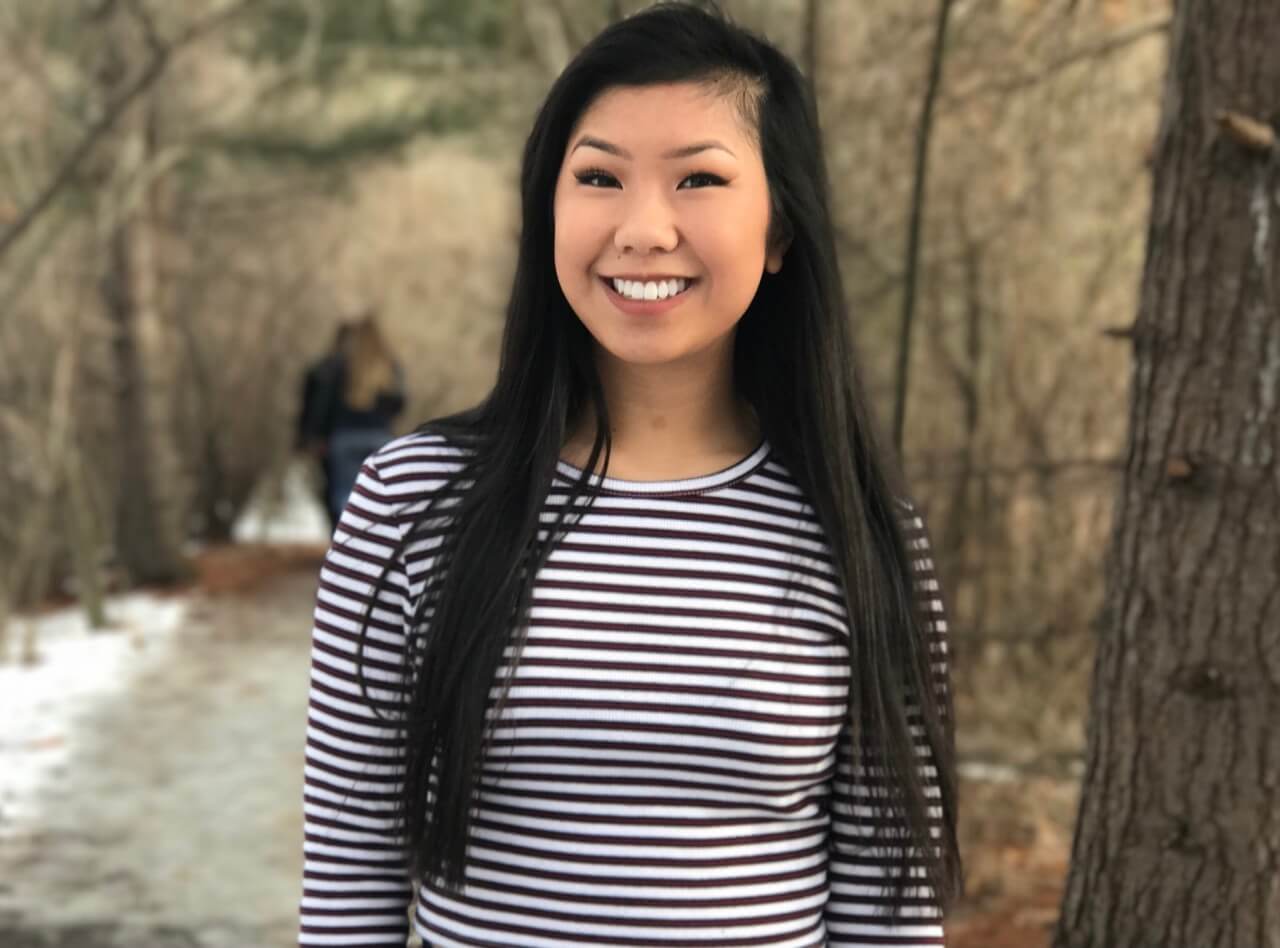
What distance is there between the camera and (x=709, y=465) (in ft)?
5.58

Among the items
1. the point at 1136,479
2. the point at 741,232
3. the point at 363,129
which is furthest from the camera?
the point at 363,129

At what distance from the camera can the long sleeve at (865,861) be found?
167cm

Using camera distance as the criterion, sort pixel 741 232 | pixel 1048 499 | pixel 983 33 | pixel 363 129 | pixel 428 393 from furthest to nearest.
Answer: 1. pixel 428 393
2. pixel 363 129
3. pixel 1048 499
4. pixel 983 33
5. pixel 741 232

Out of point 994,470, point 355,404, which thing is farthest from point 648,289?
point 355,404

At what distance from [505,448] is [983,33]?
152 inches

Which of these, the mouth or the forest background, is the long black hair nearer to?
the mouth

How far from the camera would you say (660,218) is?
1.57 m

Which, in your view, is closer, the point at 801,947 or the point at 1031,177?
the point at 801,947

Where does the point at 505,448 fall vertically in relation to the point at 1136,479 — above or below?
above

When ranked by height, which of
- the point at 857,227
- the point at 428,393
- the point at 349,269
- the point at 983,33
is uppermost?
the point at 983,33

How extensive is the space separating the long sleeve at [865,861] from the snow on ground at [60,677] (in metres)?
4.69

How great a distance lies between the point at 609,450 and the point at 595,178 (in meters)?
0.30

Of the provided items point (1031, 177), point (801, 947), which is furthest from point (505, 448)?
point (1031, 177)

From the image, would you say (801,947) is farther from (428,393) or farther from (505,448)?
(428,393)
